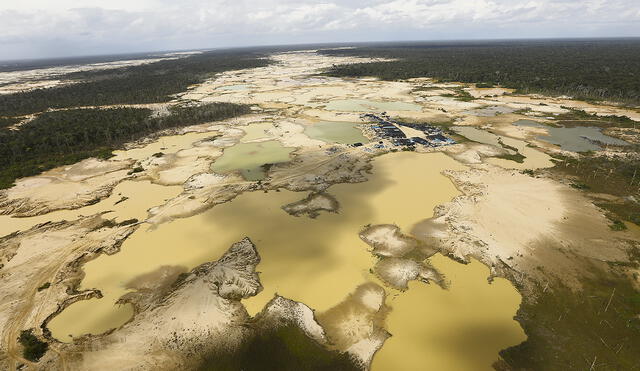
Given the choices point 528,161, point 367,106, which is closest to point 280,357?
point 528,161

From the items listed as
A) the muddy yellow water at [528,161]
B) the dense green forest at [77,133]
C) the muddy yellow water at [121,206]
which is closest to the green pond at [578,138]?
the muddy yellow water at [528,161]

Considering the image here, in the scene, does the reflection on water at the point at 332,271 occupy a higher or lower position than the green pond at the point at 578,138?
lower

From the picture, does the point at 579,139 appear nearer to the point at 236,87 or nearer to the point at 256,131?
the point at 256,131

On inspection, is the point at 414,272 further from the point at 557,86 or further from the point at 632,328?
the point at 557,86

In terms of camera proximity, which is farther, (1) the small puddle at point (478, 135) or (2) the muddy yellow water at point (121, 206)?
(1) the small puddle at point (478, 135)

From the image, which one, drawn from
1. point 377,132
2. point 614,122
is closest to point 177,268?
point 377,132

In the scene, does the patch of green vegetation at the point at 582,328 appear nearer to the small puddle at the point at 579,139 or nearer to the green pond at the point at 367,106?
the small puddle at the point at 579,139
